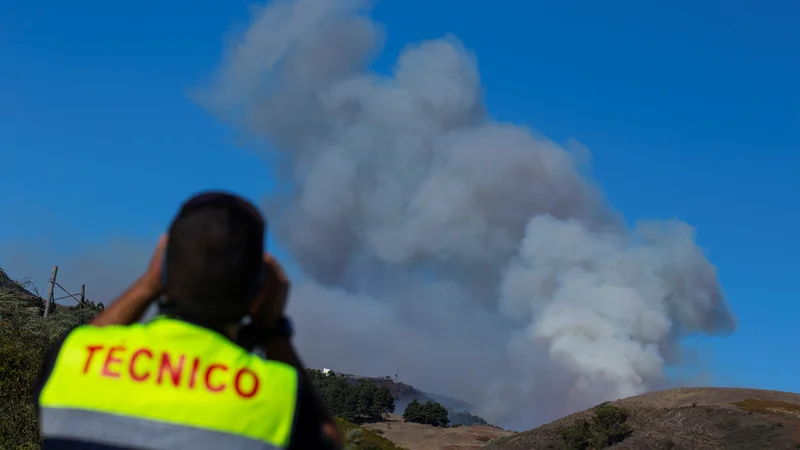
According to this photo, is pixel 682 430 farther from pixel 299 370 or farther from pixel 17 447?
pixel 299 370

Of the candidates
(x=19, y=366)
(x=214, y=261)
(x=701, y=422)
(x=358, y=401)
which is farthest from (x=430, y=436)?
(x=214, y=261)

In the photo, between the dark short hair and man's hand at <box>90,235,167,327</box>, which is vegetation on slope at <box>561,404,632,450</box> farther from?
the dark short hair

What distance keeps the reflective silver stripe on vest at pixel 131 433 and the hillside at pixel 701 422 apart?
72.8 meters

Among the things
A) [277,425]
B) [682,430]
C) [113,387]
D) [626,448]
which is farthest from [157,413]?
[682,430]

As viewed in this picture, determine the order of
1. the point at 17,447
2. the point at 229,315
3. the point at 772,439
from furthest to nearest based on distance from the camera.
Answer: the point at 772,439 < the point at 17,447 < the point at 229,315

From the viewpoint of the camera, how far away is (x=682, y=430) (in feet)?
250

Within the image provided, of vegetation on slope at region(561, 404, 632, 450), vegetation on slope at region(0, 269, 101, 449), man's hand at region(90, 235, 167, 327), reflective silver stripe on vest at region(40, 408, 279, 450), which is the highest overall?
vegetation on slope at region(561, 404, 632, 450)

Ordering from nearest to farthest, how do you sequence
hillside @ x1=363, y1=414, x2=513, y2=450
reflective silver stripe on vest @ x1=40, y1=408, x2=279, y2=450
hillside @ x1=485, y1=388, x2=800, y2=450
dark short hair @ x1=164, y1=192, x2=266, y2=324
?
reflective silver stripe on vest @ x1=40, y1=408, x2=279, y2=450, dark short hair @ x1=164, y1=192, x2=266, y2=324, hillside @ x1=485, y1=388, x2=800, y2=450, hillside @ x1=363, y1=414, x2=513, y2=450

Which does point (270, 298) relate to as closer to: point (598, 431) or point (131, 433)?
point (131, 433)

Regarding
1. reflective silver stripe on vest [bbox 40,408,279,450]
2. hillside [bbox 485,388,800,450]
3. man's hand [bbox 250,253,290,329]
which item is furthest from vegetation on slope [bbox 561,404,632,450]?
reflective silver stripe on vest [bbox 40,408,279,450]

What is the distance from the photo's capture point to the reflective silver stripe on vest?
7.94 feet

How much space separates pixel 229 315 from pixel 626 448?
7317cm

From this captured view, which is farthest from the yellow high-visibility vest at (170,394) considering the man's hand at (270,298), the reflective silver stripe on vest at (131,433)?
the man's hand at (270,298)

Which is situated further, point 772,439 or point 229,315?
point 772,439
